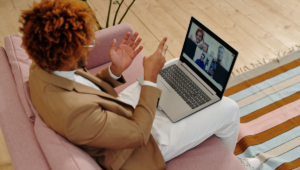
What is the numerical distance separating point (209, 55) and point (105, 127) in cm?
68

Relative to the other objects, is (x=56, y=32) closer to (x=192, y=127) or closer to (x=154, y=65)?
(x=154, y=65)

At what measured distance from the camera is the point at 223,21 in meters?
2.86

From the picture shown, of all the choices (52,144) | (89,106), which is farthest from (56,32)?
(52,144)

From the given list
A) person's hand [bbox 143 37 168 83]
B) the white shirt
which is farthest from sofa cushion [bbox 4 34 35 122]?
person's hand [bbox 143 37 168 83]

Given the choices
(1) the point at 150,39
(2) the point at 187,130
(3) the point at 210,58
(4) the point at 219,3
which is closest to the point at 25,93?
(2) the point at 187,130

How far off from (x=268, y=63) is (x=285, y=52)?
24 centimetres

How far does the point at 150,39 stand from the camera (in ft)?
8.75

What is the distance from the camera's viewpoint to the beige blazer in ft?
3.03

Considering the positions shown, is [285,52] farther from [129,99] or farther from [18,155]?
[18,155]

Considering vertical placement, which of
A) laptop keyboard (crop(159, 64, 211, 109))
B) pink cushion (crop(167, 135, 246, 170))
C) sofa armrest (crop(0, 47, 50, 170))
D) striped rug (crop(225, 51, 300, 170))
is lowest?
striped rug (crop(225, 51, 300, 170))

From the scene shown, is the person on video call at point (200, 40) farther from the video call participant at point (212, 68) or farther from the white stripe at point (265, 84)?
the white stripe at point (265, 84)

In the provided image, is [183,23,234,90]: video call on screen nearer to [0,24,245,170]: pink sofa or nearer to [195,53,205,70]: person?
[195,53,205,70]: person

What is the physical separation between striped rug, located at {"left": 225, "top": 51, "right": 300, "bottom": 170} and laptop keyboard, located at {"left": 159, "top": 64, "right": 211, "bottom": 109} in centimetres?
59

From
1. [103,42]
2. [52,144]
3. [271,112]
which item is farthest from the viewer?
[271,112]
